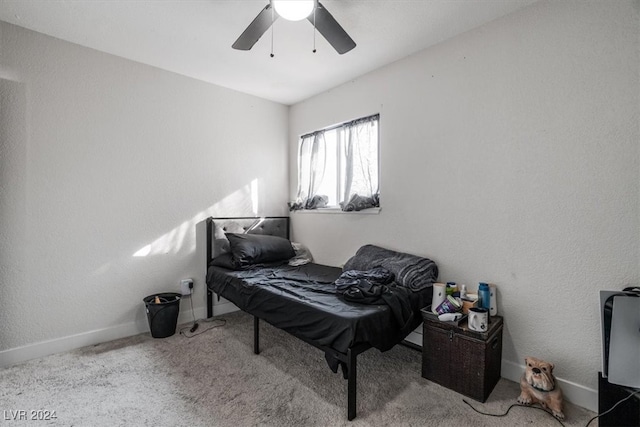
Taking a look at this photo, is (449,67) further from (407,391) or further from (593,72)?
(407,391)

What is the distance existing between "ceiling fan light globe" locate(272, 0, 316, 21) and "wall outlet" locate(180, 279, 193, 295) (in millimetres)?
2601

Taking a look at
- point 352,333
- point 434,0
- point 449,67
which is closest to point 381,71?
point 449,67

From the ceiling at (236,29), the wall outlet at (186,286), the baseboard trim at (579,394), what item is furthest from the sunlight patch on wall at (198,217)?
the baseboard trim at (579,394)

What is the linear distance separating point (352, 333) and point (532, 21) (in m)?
2.32

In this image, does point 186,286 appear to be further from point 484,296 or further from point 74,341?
point 484,296

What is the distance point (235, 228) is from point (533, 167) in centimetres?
279

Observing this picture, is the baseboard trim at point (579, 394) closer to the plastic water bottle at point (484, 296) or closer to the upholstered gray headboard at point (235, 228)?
the plastic water bottle at point (484, 296)

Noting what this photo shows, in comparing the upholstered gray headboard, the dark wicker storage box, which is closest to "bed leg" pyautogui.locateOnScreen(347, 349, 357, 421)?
the dark wicker storage box

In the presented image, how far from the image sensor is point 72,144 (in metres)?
2.48

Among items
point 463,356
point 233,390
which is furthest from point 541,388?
point 233,390

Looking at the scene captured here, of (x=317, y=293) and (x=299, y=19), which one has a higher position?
(x=299, y=19)

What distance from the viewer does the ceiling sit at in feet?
6.58

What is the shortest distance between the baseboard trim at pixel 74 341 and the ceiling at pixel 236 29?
2460 mm

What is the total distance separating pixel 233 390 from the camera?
1919 mm
